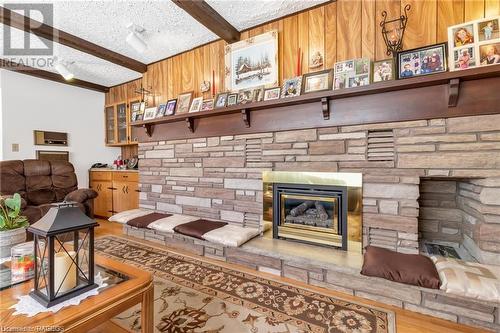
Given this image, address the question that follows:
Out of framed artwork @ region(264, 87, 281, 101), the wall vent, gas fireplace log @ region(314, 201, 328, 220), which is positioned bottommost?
gas fireplace log @ region(314, 201, 328, 220)

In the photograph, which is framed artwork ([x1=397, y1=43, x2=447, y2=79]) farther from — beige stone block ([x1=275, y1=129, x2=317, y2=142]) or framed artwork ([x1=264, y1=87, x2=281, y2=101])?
framed artwork ([x1=264, y1=87, x2=281, y2=101])

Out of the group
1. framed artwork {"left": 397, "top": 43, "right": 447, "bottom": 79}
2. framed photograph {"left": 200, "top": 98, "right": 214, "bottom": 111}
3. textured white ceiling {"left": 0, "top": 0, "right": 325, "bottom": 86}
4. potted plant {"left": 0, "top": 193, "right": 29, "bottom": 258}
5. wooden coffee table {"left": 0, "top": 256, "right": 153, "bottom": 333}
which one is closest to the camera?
wooden coffee table {"left": 0, "top": 256, "right": 153, "bottom": 333}

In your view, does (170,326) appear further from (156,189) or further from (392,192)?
(156,189)

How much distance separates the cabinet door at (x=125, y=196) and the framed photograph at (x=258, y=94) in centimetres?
254

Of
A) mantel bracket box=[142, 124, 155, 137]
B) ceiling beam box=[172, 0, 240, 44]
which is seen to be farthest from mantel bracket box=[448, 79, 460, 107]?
mantel bracket box=[142, 124, 155, 137]

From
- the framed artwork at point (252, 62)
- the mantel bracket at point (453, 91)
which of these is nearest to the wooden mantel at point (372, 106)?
the mantel bracket at point (453, 91)

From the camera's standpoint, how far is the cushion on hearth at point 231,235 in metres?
2.15

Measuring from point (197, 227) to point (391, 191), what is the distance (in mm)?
1822

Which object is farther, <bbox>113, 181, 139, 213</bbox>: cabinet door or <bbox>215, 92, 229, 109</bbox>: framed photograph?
<bbox>113, 181, 139, 213</bbox>: cabinet door

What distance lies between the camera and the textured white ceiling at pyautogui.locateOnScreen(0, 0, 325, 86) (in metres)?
2.30

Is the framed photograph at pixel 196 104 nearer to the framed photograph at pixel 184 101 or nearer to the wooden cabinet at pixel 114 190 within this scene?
the framed photograph at pixel 184 101

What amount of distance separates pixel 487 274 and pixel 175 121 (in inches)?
127

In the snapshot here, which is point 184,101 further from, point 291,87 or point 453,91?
point 453,91

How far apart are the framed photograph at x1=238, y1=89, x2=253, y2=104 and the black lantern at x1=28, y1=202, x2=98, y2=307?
1.93 metres
